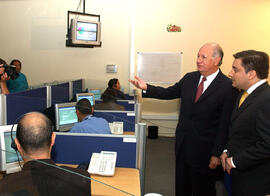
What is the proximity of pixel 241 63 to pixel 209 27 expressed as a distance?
3784 millimetres

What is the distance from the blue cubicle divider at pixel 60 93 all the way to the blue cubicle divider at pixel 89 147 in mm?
1546

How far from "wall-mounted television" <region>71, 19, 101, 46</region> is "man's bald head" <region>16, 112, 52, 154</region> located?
11.3 feet

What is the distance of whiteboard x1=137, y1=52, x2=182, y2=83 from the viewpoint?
5.12 metres

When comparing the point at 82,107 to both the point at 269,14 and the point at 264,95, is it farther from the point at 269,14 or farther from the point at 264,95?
the point at 269,14

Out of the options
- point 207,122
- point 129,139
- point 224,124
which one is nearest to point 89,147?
point 129,139

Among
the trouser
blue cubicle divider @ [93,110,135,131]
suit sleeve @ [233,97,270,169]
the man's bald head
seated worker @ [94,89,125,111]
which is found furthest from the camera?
seated worker @ [94,89,125,111]

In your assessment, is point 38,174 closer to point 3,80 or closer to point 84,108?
point 84,108

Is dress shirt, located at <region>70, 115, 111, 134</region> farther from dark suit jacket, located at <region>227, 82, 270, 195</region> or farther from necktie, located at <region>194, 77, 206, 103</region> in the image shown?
dark suit jacket, located at <region>227, 82, 270, 195</region>

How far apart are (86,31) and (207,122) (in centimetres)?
332

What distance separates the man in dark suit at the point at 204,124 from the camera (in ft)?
6.01

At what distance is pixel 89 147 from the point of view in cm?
183

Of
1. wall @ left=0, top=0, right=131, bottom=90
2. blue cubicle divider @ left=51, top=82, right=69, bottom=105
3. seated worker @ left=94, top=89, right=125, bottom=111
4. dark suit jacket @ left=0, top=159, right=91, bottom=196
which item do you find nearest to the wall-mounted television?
wall @ left=0, top=0, right=131, bottom=90

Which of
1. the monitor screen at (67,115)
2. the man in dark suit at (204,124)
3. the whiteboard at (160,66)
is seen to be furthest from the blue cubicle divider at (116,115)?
the whiteboard at (160,66)

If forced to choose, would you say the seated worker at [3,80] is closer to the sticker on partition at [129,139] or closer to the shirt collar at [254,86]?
the sticker on partition at [129,139]
